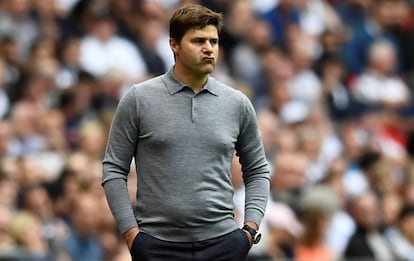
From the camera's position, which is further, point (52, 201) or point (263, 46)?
point (263, 46)

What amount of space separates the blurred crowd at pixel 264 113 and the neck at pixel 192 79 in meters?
3.65

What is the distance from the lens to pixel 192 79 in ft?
22.9

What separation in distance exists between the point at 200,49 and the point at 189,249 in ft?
3.23

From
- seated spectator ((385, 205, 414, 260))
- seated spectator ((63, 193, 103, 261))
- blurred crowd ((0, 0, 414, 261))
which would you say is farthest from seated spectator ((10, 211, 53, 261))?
seated spectator ((385, 205, 414, 260))

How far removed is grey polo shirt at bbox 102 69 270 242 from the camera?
682cm

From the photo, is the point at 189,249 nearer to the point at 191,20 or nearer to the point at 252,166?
the point at 252,166

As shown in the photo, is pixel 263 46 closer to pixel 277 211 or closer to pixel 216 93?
pixel 277 211

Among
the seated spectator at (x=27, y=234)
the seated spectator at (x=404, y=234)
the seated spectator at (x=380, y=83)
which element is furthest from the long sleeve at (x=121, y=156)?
the seated spectator at (x=380, y=83)

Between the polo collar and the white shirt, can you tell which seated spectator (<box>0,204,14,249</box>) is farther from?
the polo collar

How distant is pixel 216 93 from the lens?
23.0ft

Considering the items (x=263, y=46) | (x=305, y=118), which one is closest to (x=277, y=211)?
(x=305, y=118)

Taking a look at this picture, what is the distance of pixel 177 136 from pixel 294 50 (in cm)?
940

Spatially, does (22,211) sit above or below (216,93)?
below

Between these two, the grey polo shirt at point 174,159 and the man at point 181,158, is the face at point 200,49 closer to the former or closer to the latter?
the man at point 181,158
